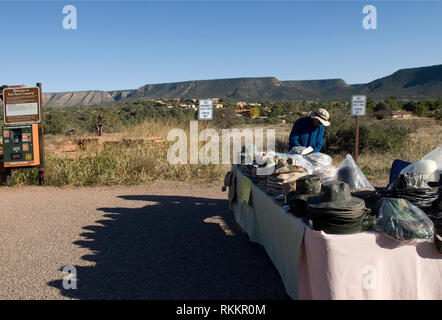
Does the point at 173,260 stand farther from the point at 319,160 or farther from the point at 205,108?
the point at 205,108

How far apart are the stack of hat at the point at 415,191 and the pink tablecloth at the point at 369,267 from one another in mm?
444

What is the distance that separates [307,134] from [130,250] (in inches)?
129

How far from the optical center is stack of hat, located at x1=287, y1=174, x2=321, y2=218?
3.40 m

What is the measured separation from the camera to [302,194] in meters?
3.54

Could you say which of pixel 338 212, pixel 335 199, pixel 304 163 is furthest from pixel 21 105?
pixel 338 212

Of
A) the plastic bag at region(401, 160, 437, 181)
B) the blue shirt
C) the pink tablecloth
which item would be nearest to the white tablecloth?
the pink tablecloth

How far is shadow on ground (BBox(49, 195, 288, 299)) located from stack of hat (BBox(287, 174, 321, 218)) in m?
0.93

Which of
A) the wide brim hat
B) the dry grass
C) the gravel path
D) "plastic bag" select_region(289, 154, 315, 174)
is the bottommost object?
the gravel path

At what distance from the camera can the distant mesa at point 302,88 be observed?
6919 cm

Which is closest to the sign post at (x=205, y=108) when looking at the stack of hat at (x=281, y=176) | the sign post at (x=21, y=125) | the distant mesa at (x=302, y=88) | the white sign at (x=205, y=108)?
the white sign at (x=205, y=108)

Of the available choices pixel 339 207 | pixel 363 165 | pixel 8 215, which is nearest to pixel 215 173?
pixel 363 165

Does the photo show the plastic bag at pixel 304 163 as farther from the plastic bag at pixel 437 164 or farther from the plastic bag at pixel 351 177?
the plastic bag at pixel 437 164

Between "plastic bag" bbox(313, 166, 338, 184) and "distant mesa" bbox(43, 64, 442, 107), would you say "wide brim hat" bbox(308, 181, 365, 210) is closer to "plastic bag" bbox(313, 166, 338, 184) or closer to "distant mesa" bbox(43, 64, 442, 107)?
"plastic bag" bbox(313, 166, 338, 184)
